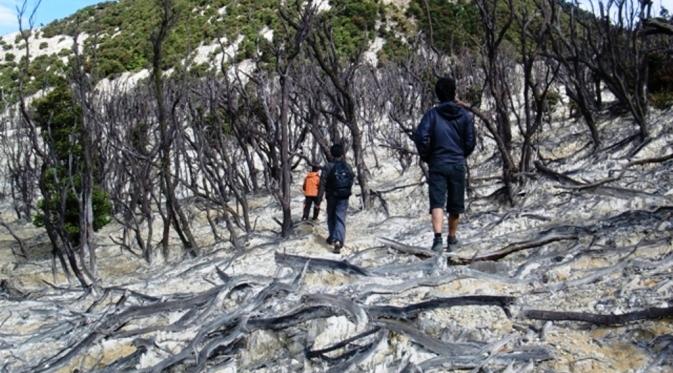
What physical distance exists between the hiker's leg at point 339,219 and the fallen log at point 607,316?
10.8 ft

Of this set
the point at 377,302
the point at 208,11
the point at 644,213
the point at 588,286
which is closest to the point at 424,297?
the point at 377,302

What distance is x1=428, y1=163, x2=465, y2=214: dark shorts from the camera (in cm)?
496

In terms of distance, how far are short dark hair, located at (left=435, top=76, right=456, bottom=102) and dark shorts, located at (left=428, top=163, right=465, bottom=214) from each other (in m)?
0.48

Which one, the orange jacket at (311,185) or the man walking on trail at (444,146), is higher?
the man walking on trail at (444,146)

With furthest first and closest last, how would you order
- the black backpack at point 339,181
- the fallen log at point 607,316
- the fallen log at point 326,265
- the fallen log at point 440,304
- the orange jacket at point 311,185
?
the orange jacket at point 311,185 → the black backpack at point 339,181 → the fallen log at point 326,265 → the fallen log at point 440,304 → the fallen log at point 607,316

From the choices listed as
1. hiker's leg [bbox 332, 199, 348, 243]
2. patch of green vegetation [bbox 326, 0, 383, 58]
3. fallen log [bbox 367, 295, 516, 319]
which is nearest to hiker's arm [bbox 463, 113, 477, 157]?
fallen log [bbox 367, 295, 516, 319]

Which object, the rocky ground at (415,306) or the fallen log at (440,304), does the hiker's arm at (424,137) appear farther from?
the fallen log at (440,304)

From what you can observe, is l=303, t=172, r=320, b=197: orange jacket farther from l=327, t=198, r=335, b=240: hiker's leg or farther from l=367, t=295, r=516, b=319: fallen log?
l=367, t=295, r=516, b=319: fallen log

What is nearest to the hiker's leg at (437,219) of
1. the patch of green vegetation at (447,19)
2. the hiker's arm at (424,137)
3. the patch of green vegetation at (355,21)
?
the hiker's arm at (424,137)

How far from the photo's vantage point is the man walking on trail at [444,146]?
4.95 meters

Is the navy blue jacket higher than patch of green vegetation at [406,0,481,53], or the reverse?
patch of green vegetation at [406,0,481,53]

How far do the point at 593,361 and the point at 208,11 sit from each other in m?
41.5

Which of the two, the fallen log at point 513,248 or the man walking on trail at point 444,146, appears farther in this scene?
the man walking on trail at point 444,146

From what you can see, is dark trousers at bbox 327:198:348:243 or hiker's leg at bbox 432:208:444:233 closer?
hiker's leg at bbox 432:208:444:233
